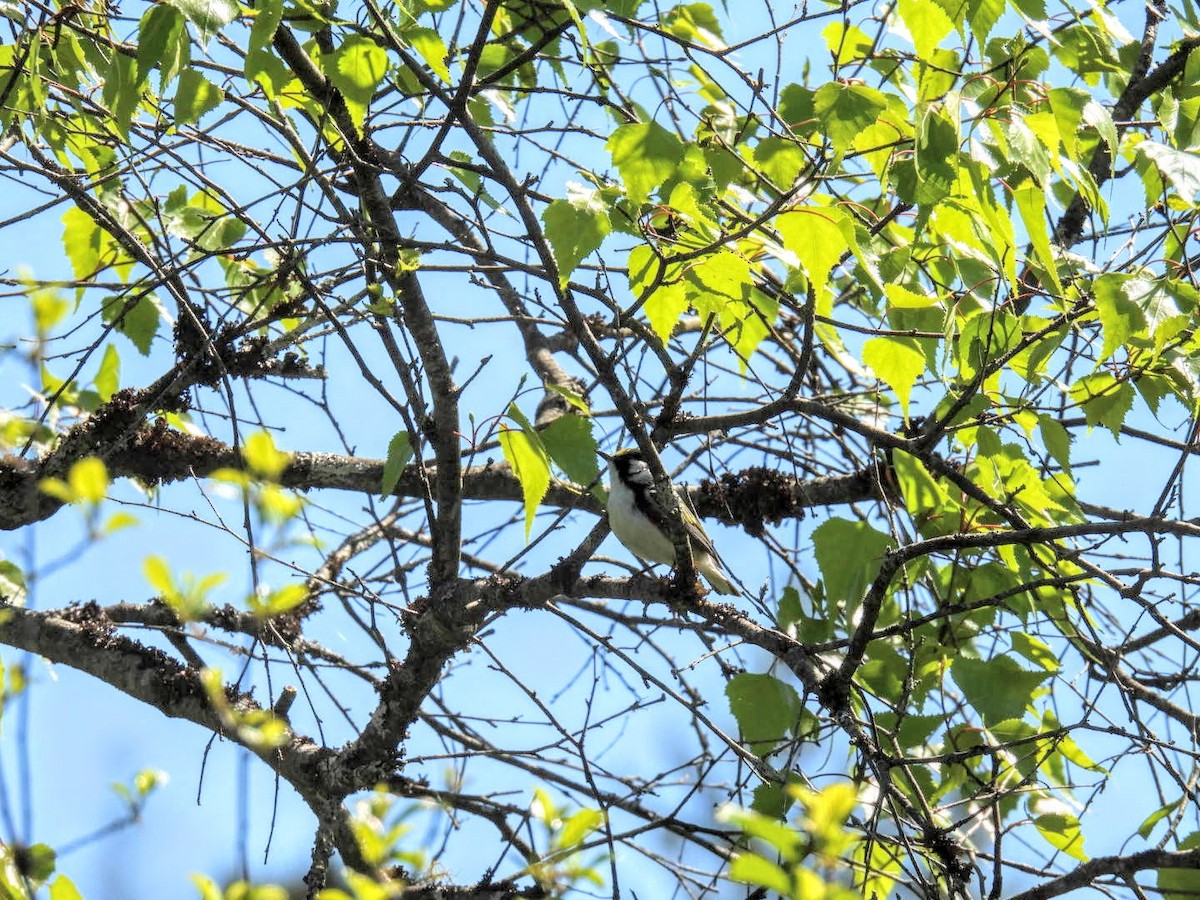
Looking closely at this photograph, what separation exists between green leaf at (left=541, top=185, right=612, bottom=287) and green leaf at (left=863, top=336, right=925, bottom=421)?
28.0 inches

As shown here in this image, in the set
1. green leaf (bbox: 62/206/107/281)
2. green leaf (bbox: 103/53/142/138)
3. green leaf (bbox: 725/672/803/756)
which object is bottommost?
green leaf (bbox: 725/672/803/756)

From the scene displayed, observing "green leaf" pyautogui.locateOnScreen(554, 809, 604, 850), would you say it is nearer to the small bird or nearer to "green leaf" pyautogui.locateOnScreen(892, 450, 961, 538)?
"green leaf" pyautogui.locateOnScreen(892, 450, 961, 538)

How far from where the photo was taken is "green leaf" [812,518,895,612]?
290 cm

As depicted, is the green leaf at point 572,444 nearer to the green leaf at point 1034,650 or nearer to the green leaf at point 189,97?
the green leaf at point 189,97

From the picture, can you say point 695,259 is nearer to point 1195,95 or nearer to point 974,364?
point 974,364

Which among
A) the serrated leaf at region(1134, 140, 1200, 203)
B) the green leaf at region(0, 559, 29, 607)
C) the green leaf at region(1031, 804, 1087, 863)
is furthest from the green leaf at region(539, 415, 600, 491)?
the green leaf at region(0, 559, 29, 607)

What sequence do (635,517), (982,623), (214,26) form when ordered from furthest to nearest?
1. (635,517)
2. (982,623)
3. (214,26)

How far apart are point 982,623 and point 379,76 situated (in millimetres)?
2285

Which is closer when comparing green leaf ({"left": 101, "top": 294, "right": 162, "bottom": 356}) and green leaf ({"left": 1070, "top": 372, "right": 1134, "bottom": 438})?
green leaf ({"left": 1070, "top": 372, "right": 1134, "bottom": 438})

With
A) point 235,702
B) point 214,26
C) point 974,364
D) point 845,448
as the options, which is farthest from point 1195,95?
point 235,702

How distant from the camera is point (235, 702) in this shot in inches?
150

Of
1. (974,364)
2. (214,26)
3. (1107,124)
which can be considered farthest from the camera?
(974,364)

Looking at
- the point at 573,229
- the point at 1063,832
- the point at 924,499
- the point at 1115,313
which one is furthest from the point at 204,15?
the point at 1063,832

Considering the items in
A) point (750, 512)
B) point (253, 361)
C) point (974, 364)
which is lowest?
point (974, 364)
